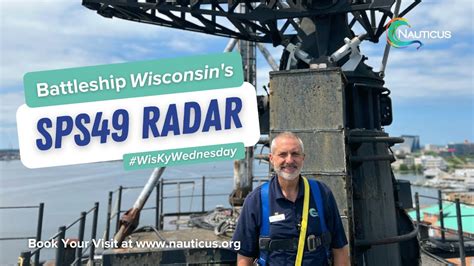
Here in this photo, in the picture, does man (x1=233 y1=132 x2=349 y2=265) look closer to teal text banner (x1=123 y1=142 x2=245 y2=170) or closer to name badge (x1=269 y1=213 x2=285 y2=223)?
name badge (x1=269 y1=213 x2=285 y2=223)

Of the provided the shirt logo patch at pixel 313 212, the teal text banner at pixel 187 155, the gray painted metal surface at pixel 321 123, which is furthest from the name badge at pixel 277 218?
the teal text banner at pixel 187 155

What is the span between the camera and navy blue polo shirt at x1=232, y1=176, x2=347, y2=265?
2.22 metres

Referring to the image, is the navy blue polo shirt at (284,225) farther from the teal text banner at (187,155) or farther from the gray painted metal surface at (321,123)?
the teal text banner at (187,155)

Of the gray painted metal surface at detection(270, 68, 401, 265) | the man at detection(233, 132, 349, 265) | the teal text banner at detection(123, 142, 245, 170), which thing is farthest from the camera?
the teal text banner at detection(123, 142, 245, 170)

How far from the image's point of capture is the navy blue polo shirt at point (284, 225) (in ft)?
7.30

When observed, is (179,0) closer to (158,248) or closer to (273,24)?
(273,24)

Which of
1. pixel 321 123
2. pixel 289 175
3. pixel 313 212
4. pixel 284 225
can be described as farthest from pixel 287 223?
pixel 321 123

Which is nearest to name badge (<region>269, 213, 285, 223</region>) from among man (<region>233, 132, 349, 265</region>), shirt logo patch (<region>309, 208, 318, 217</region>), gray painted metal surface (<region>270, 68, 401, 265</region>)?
man (<region>233, 132, 349, 265</region>)

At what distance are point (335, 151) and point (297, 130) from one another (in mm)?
501

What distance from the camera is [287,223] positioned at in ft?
7.30

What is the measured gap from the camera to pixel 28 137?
611 centimetres

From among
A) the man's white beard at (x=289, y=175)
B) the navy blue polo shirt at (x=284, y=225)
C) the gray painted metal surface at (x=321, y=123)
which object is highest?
the gray painted metal surface at (x=321, y=123)

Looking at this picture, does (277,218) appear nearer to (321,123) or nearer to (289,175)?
(289,175)

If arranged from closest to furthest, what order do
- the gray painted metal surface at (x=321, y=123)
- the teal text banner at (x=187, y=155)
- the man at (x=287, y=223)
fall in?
1. the man at (x=287, y=223)
2. the gray painted metal surface at (x=321, y=123)
3. the teal text banner at (x=187, y=155)
